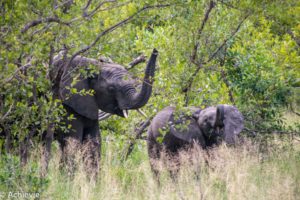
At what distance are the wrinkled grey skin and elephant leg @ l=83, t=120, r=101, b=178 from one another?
0.75 m

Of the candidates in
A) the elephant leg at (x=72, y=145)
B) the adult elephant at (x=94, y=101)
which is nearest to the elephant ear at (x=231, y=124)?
the adult elephant at (x=94, y=101)

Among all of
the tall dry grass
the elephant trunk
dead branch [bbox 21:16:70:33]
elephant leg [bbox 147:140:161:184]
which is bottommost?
the tall dry grass

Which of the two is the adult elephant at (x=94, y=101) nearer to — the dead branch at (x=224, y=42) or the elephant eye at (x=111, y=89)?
the elephant eye at (x=111, y=89)

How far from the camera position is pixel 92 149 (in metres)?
11.4

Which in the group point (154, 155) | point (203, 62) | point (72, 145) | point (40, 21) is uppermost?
point (203, 62)

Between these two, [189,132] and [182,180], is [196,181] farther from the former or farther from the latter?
[189,132]

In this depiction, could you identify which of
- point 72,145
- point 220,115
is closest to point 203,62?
point 220,115

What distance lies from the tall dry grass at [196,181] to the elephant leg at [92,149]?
12cm

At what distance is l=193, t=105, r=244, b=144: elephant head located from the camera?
10594 mm

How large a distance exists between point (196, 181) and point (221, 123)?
1391 millimetres

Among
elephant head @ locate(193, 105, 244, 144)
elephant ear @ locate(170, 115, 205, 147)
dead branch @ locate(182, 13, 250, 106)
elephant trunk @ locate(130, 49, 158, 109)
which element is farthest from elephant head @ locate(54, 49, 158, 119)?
dead branch @ locate(182, 13, 250, 106)

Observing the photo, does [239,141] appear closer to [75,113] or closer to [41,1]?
[75,113]

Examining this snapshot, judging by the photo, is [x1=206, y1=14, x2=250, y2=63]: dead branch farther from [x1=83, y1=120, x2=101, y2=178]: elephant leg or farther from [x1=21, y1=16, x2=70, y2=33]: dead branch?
[x1=21, y1=16, x2=70, y2=33]: dead branch

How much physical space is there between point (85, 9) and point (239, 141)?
4022 millimetres
